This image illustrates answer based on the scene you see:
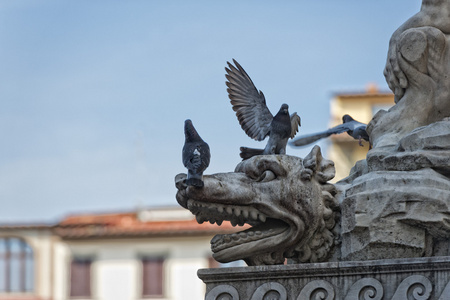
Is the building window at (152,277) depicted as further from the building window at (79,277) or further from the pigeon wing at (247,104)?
the pigeon wing at (247,104)

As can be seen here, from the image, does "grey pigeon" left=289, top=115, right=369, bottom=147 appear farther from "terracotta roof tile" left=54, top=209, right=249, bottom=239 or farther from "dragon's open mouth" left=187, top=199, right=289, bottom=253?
"terracotta roof tile" left=54, top=209, right=249, bottom=239

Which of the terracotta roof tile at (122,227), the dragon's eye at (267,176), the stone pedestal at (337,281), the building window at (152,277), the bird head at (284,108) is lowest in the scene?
the stone pedestal at (337,281)

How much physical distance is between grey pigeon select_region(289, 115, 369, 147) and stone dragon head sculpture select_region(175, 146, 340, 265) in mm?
1708

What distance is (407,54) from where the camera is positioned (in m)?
9.98

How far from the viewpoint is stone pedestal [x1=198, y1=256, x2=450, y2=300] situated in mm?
8617

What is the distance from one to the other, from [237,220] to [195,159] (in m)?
0.63

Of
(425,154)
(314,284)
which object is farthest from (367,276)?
(425,154)

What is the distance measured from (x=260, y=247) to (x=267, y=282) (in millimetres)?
258

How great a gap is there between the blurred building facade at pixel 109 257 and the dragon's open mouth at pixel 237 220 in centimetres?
4474

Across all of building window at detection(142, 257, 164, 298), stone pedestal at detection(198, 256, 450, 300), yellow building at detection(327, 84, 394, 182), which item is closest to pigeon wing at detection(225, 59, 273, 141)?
stone pedestal at detection(198, 256, 450, 300)

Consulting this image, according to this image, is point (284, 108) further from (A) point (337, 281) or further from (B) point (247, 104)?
(A) point (337, 281)

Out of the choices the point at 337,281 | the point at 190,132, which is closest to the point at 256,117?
the point at 190,132

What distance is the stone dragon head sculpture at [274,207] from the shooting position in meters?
9.14

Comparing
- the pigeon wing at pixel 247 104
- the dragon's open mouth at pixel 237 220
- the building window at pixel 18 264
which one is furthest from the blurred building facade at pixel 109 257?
the dragon's open mouth at pixel 237 220
